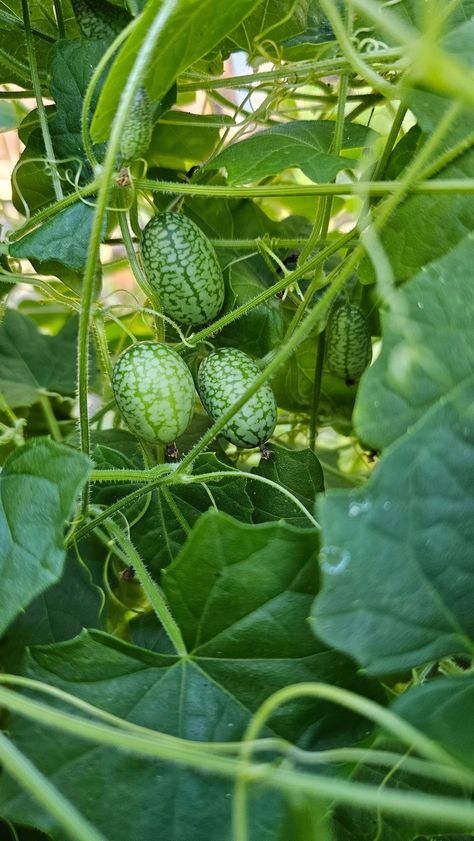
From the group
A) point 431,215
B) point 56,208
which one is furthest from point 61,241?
point 431,215

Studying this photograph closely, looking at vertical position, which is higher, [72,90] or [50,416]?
[72,90]

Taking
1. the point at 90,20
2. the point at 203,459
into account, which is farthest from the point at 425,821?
the point at 90,20

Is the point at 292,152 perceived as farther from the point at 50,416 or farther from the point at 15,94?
the point at 50,416

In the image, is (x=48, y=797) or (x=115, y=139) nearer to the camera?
(x=48, y=797)

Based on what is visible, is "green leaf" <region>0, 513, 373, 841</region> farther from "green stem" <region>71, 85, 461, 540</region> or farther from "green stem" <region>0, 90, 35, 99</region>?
"green stem" <region>0, 90, 35, 99</region>

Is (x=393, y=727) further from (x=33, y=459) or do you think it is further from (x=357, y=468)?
(x=357, y=468)

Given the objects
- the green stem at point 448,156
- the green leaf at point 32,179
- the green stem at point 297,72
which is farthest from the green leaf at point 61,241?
the green stem at point 448,156
